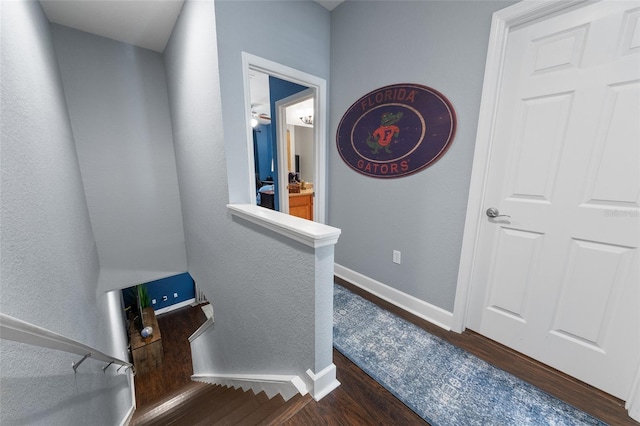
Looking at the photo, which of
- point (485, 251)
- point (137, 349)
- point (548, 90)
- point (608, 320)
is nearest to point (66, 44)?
point (137, 349)

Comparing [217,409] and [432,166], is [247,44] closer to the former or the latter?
[432,166]

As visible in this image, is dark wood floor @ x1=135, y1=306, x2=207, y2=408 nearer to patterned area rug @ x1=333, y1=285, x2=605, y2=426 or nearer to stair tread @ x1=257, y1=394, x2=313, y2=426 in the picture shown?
stair tread @ x1=257, y1=394, x2=313, y2=426

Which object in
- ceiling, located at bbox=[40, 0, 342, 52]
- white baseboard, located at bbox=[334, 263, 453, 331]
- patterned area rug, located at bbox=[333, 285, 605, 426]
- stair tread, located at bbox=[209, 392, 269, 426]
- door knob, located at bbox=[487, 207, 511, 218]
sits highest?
ceiling, located at bbox=[40, 0, 342, 52]

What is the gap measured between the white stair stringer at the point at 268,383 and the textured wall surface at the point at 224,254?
5cm

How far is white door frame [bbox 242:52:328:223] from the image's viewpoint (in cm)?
175

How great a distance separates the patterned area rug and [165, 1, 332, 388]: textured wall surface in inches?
16.6

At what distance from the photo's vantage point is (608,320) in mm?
1168

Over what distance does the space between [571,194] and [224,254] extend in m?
2.33

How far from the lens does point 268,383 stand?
5.34 feet

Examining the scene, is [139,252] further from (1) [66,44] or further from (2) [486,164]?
(2) [486,164]

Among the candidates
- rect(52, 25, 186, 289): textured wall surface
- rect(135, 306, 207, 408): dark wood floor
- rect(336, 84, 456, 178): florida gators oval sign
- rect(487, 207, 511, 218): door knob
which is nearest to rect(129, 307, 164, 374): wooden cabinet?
rect(135, 306, 207, 408): dark wood floor

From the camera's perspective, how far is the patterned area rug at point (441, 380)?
1116 mm

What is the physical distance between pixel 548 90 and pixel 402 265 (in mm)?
1382

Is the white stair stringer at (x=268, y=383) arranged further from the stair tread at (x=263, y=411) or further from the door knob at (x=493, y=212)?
the door knob at (x=493, y=212)
